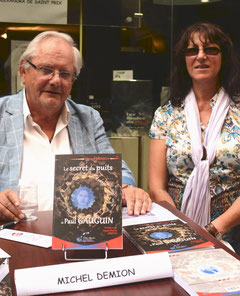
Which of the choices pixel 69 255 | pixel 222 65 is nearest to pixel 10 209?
pixel 69 255

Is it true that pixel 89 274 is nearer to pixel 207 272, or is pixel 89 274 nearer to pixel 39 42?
pixel 207 272

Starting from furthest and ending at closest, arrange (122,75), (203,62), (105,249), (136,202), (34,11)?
1. (122,75)
2. (34,11)
3. (203,62)
4. (136,202)
5. (105,249)

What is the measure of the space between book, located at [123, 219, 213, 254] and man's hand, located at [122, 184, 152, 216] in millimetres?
158

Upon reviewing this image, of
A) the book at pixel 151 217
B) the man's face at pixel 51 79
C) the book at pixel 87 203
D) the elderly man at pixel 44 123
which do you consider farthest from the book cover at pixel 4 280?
the man's face at pixel 51 79

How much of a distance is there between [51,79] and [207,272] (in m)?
1.39

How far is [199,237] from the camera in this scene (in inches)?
41.5

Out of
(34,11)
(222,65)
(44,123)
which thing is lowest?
(44,123)

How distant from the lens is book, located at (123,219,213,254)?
3.22 ft

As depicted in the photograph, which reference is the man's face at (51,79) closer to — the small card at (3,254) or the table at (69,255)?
the table at (69,255)

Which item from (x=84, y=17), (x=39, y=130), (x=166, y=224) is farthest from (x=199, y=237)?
(x=84, y=17)

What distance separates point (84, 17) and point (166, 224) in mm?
2891

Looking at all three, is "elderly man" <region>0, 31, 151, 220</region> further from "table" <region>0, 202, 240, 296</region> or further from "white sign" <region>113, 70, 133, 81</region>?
"white sign" <region>113, 70, 133, 81</region>

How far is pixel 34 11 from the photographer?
3.34m

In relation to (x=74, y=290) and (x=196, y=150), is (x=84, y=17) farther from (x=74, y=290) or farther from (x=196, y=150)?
(x=74, y=290)
